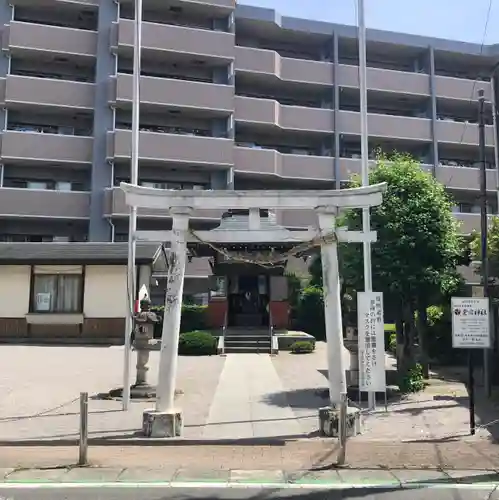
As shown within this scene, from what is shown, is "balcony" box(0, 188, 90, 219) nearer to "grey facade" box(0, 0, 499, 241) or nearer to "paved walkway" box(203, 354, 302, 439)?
"grey facade" box(0, 0, 499, 241)

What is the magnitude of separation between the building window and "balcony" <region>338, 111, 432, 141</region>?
23.0m

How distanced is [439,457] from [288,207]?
15.6ft

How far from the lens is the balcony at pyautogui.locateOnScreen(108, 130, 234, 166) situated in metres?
34.8

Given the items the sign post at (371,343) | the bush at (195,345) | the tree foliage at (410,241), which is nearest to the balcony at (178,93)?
the bush at (195,345)

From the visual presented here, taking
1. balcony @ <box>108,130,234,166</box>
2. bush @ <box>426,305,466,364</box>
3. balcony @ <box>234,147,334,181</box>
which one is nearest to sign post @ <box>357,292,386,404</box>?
bush @ <box>426,305,466,364</box>

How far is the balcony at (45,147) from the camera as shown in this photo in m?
34.1

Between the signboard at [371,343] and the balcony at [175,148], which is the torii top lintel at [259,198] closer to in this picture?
the signboard at [371,343]


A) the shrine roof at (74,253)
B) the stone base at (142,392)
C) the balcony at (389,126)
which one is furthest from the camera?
the balcony at (389,126)

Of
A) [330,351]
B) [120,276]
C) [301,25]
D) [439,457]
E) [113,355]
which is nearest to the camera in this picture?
[439,457]

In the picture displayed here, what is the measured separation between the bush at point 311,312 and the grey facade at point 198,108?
28.7ft

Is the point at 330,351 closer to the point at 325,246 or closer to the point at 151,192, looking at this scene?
the point at 325,246

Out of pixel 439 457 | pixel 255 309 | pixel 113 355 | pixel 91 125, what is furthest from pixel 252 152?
pixel 439 457

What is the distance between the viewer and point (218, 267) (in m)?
27.0

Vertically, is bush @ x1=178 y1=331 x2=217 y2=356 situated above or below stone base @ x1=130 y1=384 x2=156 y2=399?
above
